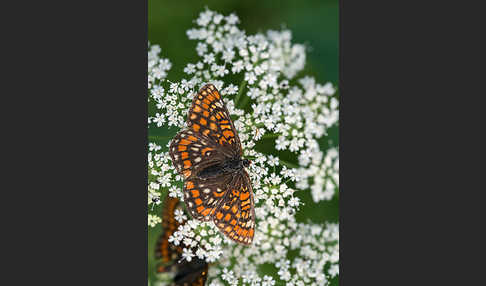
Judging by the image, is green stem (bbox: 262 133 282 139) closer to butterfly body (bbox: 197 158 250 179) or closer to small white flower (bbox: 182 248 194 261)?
butterfly body (bbox: 197 158 250 179)

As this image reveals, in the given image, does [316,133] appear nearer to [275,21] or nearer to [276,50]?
[276,50]

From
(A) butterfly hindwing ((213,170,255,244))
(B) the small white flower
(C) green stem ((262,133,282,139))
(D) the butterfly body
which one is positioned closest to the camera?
(A) butterfly hindwing ((213,170,255,244))

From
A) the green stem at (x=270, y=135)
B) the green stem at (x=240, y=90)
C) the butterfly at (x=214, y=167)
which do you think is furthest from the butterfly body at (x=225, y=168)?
the green stem at (x=240, y=90)

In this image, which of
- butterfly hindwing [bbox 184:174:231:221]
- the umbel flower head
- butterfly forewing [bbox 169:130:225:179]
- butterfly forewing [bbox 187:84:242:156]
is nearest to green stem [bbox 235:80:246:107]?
the umbel flower head

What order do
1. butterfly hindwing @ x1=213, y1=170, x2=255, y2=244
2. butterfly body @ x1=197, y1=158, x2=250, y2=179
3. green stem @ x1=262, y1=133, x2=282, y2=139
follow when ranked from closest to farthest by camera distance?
butterfly hindwing @ x1=213, y1=170, x2=255, y2=244 → butterfly body @ x1=197, y1=158, x2=250, y2=179 → green stem @ x1=262, y1=133, x2=282, y2=139

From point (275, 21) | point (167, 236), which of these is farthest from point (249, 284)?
point (275, 21)

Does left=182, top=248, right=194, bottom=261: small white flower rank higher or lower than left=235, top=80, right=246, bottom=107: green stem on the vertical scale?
lower

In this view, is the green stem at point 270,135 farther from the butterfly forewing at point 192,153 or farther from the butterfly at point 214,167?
the butterfly forewing at point 192,153
